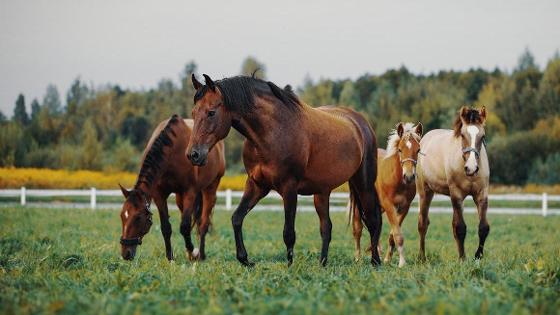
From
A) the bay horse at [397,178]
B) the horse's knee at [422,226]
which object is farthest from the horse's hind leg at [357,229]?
the horse's knee at [422,226]

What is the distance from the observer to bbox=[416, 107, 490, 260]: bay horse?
8.91 metres

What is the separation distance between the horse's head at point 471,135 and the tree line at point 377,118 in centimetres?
2097

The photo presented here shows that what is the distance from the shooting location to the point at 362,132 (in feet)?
29.0

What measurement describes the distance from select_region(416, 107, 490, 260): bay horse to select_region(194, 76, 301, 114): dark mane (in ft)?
9.36

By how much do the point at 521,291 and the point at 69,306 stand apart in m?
3.31

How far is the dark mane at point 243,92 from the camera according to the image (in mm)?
7176

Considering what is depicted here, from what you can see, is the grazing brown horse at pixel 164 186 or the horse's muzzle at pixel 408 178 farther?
the horse's muzzle at pixel 408 178

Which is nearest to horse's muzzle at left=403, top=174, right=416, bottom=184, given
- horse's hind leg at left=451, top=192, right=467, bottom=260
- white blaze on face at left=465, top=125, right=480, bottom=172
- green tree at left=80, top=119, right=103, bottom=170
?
horse's hind leg at left=451, top=192, right=467, bottom=260

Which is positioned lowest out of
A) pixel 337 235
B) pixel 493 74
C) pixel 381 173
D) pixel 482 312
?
pixel 337 235

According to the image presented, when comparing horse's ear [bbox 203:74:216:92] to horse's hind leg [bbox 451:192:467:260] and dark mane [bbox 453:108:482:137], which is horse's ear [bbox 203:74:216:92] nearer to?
dark mane [bbox 453:108:482:137]

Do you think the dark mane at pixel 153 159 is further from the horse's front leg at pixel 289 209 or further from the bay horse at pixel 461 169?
Answer: the bay horse at pixel 461 169

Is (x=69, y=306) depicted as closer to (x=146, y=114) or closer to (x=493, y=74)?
(x=146, y=114)

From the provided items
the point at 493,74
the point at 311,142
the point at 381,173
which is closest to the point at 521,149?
the point at 493,74

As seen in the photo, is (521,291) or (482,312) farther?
(521,291)
